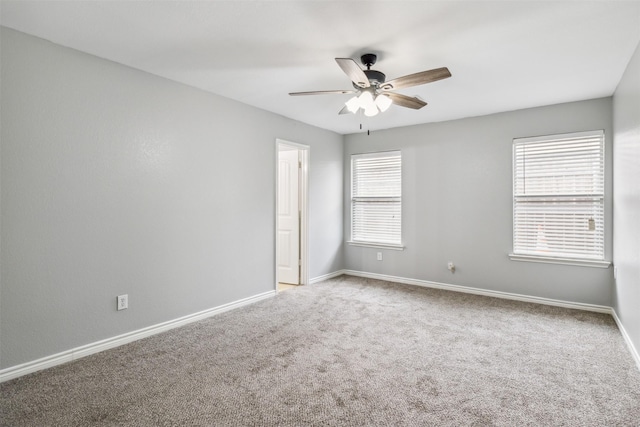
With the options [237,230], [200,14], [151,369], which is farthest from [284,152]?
[151,369]

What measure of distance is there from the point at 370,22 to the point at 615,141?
3.07m

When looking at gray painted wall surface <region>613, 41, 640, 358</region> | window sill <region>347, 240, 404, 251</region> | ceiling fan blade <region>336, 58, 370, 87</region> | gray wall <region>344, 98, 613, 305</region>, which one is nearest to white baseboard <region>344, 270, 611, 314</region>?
gray wall <region>344, 98, 613, 305</region>

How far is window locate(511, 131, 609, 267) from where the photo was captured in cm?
395

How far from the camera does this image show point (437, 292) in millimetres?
4797

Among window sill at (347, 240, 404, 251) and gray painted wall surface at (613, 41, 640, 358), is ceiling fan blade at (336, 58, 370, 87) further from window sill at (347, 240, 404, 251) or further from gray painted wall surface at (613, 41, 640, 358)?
window sill at (347, 240, 404, 251)

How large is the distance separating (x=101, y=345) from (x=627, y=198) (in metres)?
4.62

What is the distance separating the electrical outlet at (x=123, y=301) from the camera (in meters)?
3.00

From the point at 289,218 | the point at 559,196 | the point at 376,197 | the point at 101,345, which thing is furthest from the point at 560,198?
the point at 101,345

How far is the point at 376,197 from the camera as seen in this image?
5.62 m

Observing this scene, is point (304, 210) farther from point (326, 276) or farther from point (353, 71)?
point (353, 71)

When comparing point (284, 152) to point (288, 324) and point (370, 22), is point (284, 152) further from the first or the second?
point (370, 22)

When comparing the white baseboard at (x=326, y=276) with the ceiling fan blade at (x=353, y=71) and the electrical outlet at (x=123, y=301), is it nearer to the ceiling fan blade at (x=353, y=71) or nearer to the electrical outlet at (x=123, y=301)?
the electrical outlet at (x=123, y=301)

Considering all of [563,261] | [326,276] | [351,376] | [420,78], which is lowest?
[351,376]

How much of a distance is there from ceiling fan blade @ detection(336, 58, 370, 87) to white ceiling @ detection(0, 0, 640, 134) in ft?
0.82
